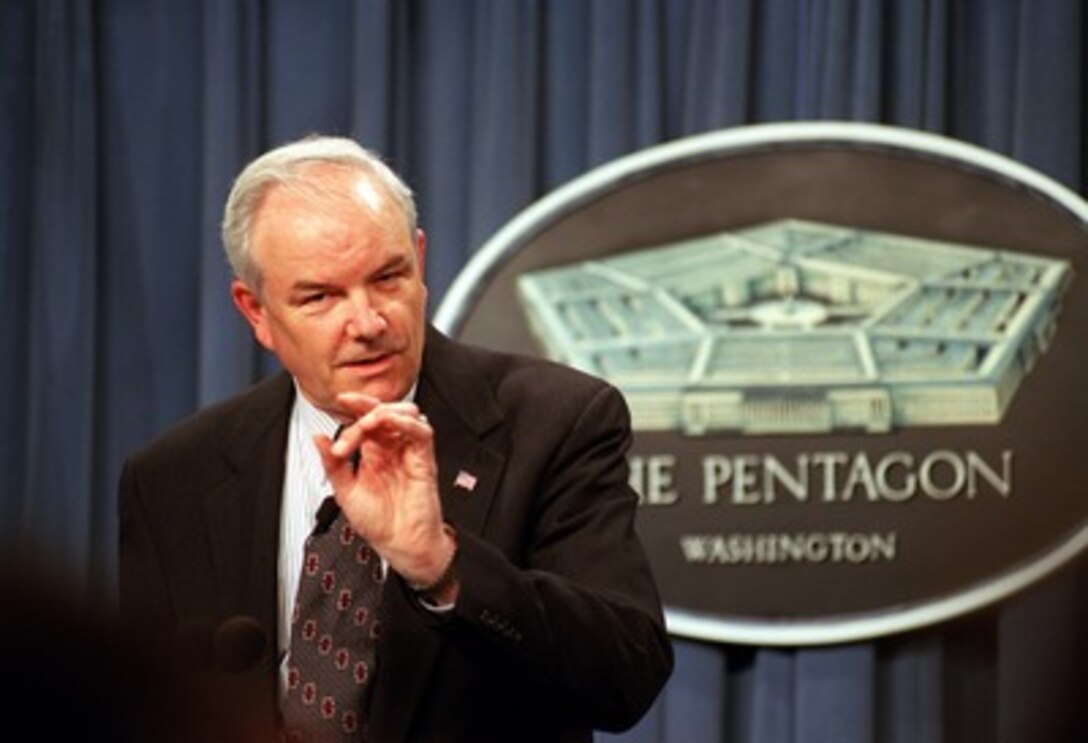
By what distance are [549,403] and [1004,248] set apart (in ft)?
4.86

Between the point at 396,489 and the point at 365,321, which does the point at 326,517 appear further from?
the point at 396,489

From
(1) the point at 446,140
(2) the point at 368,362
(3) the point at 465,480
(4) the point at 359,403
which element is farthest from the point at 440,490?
(1) the point at 446,140

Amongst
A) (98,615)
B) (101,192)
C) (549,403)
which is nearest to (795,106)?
(101,192)

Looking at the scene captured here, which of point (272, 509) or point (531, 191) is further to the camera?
point (531, 191)

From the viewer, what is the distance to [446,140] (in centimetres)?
343

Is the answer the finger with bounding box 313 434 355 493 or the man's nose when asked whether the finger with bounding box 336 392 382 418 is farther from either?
the man's nose

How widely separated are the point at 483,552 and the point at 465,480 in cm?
24

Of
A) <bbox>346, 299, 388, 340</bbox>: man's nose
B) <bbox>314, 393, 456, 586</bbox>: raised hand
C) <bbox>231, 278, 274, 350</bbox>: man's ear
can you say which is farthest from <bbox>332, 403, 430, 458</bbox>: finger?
<bbox>231, 278, 274, 350</bbox>: man's ear

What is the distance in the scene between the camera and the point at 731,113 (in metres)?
3.32

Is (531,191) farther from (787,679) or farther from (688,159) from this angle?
(787,679)

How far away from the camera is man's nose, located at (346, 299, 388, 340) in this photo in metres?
1.87

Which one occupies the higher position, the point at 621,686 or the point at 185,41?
the point at 185,41

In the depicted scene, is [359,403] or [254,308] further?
[254,308]

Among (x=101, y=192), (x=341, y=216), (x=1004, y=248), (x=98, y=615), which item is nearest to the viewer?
(x=98, y=615)
